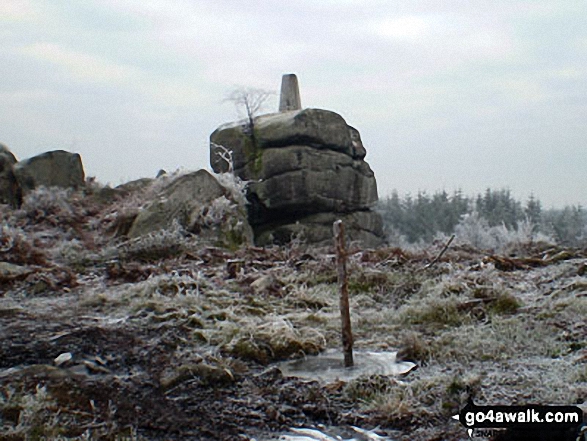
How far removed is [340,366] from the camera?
5047mm

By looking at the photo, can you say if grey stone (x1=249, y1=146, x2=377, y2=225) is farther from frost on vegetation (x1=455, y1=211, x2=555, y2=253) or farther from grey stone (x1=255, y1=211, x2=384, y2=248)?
frost on vegetation (x1=455, y1=211, x2=555, y2=253)

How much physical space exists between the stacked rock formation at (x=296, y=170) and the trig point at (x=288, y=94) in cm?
146

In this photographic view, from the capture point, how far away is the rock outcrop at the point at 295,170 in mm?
20281

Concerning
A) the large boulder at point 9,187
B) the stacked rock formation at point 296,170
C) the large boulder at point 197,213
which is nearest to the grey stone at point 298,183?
the stacked rock formation at point 296,170

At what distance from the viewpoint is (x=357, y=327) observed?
6.42m

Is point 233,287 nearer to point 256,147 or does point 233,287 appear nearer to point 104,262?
point 104,262

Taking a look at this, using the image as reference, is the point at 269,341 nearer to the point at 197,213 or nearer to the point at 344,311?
the point at 344,311

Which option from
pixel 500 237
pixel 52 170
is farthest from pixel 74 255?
pixel 500 237

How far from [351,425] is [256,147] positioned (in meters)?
17.6

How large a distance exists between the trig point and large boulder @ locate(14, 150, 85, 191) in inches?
348

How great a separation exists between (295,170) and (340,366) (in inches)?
612

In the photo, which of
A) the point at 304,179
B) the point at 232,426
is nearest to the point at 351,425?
the point at 232,426

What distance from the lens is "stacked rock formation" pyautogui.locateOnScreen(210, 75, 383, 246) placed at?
20.3 meters

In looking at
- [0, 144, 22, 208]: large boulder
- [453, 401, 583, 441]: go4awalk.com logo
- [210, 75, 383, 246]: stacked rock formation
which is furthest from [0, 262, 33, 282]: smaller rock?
[210, 75, 383, 246]: stacked rock formation
